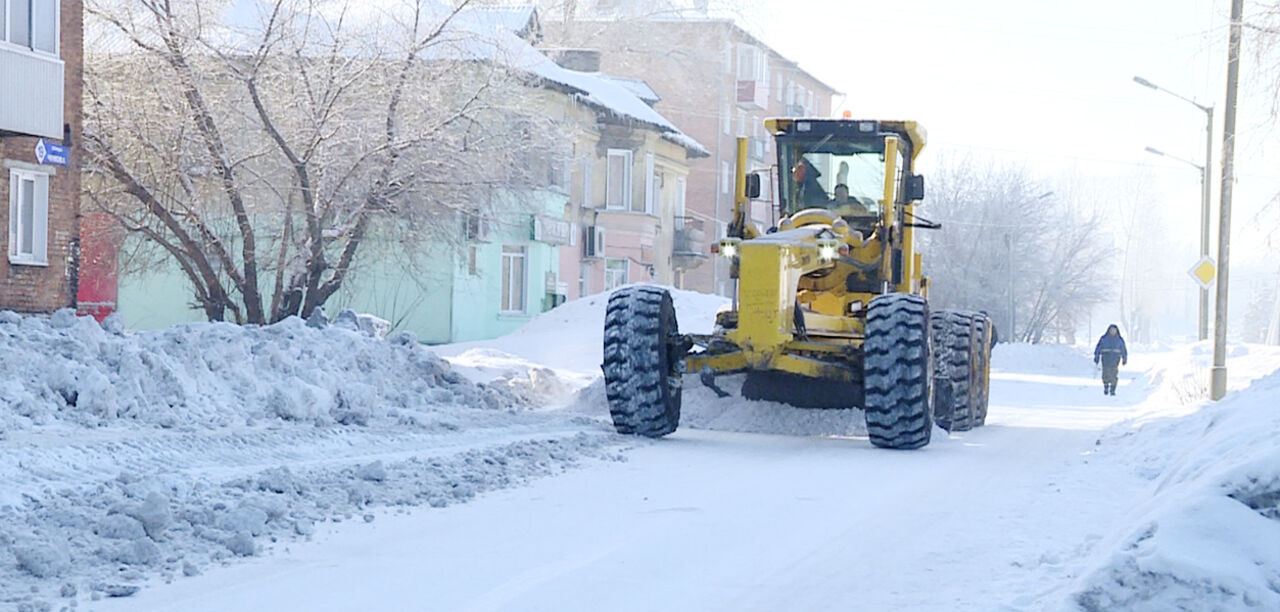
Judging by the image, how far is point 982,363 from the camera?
18.8m

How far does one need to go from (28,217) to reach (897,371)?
14.8 metres

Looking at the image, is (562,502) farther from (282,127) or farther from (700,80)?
(700,80)

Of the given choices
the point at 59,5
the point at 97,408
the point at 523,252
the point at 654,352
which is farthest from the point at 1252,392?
the point at 523,252

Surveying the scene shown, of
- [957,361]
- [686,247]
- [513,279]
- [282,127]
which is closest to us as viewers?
[957,361]

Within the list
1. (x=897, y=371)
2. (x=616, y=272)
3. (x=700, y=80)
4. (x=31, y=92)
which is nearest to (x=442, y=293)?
(x=616, y=272)

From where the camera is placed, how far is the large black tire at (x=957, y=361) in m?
16.6

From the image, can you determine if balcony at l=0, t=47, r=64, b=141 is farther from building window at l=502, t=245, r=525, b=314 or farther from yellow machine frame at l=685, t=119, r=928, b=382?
building window at l=502, t=245, r=525, b=314

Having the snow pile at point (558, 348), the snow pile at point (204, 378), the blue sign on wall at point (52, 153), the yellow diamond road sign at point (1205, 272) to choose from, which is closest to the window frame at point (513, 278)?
the snow pile at point (558, 348)

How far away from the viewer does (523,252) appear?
4012 centimetres

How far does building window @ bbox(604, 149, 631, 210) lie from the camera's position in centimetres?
4591

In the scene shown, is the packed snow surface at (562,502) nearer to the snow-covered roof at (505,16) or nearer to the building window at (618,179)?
the snow-covered roof at (505,16)

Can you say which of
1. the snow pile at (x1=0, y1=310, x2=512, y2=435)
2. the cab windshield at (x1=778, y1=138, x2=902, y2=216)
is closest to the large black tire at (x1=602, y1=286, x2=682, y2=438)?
the snow pile at (x1=0, y1=310, x2=512, y2=435)

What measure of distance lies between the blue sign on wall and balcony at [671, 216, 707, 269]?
3232 centimetres

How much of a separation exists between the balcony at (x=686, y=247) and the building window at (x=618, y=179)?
22.3 ft
